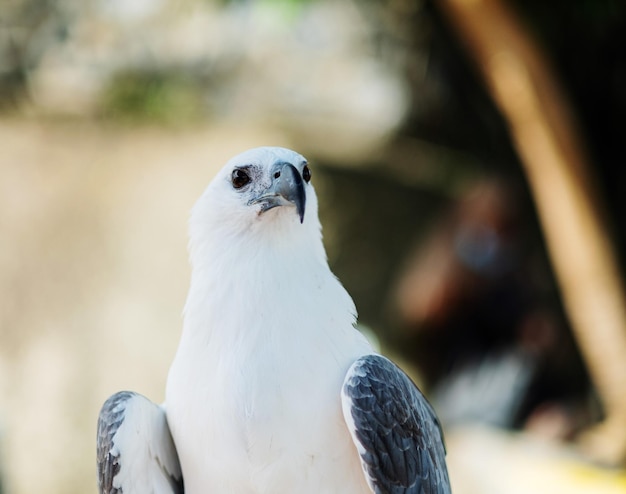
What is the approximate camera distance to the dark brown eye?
3.06 meters

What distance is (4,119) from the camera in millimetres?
8164

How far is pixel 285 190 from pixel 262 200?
4.4 inches

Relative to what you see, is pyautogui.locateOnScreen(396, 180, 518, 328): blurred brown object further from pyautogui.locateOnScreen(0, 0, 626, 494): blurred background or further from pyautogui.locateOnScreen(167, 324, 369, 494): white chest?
pyautogui.locateOnScreen(167, 324, 369, 494): white chest

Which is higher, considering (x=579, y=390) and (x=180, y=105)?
(x=180, y=105)

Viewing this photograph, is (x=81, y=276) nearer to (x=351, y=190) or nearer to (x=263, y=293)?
(x=351, y=190)

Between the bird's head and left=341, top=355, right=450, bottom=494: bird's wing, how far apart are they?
52 cm

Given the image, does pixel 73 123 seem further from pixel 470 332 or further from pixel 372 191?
pixel 470 332

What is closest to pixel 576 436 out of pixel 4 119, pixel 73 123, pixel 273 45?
pixel 273 45

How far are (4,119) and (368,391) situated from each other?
632 cm

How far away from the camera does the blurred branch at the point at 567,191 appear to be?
6.89 meters

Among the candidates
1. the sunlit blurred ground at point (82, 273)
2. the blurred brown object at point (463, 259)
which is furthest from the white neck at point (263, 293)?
the sunlit blurred ground at point (82, 273)

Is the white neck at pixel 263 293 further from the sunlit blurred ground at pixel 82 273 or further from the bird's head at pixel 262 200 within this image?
the sunlit blurred ground at pixel 82 273

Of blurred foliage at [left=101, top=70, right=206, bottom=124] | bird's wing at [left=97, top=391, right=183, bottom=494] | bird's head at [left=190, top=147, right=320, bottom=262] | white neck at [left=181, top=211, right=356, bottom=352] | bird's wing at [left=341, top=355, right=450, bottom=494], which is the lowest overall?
bird's wing at [left=97, top=391, right=183, bottom=494]

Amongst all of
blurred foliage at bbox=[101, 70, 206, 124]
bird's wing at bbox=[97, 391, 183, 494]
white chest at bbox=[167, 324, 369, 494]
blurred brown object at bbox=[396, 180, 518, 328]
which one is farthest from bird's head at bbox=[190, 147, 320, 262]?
blurred foliage at bbox=[101, 70, 206, 124]
